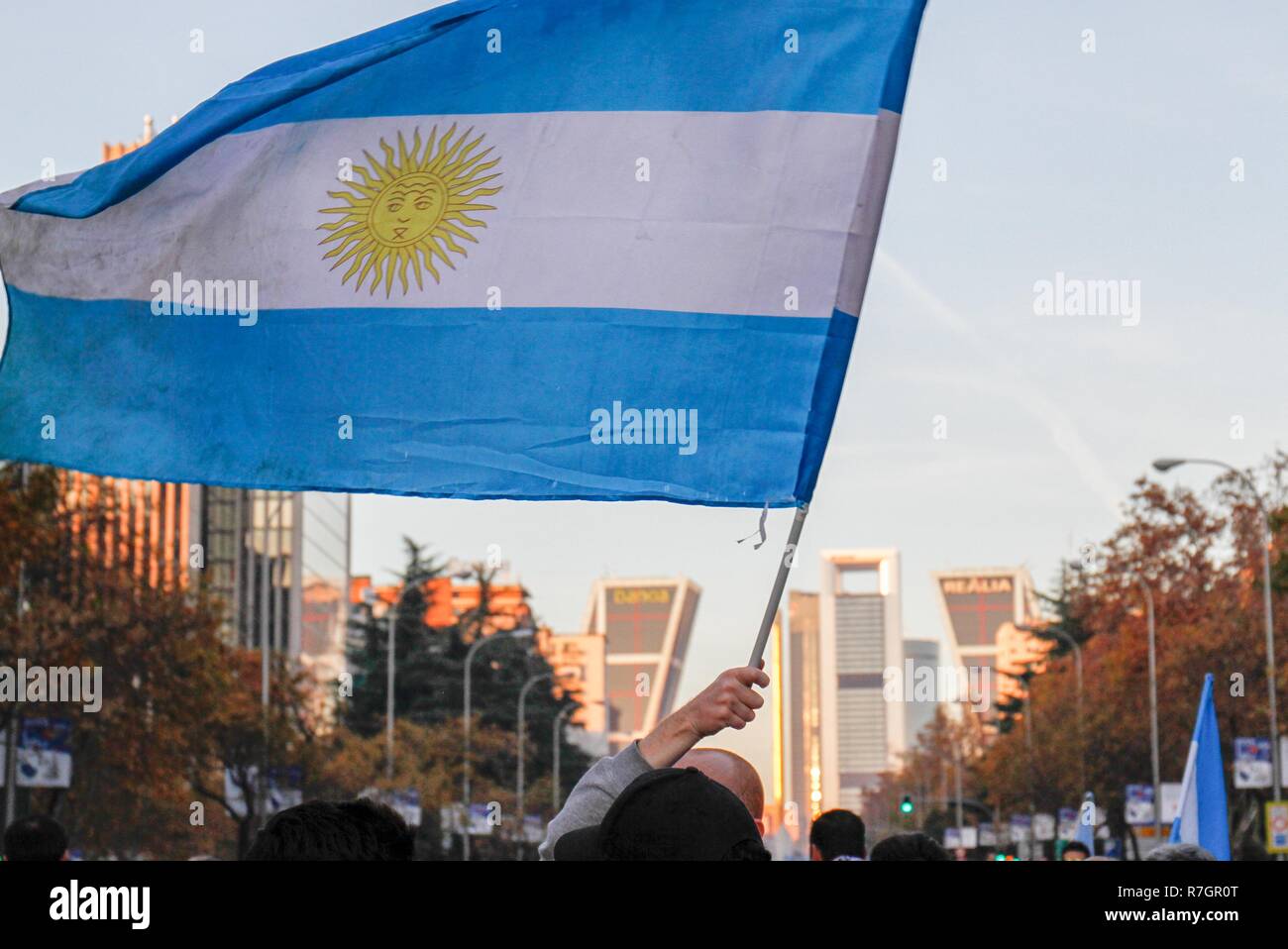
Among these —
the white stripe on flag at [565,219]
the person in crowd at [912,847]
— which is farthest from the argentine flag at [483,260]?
the person in crowd at [912,847]

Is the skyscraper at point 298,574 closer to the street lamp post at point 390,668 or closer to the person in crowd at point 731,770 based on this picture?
the street lamp post at point 390,668

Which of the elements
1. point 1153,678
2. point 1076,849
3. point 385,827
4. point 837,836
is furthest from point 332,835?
point 1153,678

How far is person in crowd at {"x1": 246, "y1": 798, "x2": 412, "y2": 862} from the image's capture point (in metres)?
3.46

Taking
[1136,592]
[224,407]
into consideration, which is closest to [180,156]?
[224,407]

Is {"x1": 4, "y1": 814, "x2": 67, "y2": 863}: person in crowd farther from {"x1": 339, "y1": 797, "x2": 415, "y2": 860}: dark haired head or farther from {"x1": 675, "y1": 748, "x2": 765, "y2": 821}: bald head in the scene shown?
{"x1": 339, "y1": 797, "x2": 415, "y2": 860}: dark haired head

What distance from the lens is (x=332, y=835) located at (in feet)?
11.5

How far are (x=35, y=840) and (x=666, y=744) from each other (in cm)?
542

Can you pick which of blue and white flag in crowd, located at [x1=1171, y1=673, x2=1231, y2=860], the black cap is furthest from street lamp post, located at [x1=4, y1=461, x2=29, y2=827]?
the black cap

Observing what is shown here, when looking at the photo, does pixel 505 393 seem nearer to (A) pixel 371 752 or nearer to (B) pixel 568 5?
(B) pixel 568 5

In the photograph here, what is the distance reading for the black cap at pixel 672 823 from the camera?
10.2ft

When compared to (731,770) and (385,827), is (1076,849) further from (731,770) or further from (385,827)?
(385,827)
